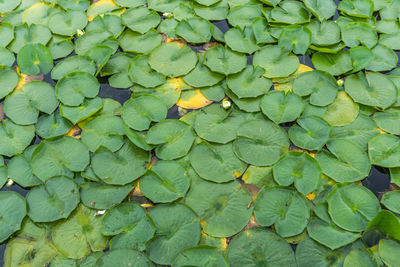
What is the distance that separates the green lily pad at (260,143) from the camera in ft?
6.48

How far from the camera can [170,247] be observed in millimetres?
1684

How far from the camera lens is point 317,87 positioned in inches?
89.2

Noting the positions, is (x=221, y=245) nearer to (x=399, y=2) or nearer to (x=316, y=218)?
(x=316, y=218)

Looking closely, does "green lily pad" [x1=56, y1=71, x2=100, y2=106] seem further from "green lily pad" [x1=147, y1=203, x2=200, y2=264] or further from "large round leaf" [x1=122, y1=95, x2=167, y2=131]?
"green lily pad" [x1=147, y1=203, x2=200, y2=264]

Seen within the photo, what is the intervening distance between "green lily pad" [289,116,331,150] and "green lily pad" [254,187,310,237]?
350 mm

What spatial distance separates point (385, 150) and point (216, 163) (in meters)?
1.03

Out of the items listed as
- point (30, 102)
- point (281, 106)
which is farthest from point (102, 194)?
point (281, 106)

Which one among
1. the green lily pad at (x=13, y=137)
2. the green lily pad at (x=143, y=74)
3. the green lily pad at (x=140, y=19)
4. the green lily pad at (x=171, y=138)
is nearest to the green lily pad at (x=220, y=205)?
the green lily pad at (x=171, y=138)

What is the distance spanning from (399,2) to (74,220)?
10.0 ft

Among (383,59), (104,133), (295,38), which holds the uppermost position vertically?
(295,38)

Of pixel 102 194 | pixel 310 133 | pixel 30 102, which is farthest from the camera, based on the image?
pixel 30 102

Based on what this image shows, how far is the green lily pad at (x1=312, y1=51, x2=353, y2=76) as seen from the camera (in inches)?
93.4

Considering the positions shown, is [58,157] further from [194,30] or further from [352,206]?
[352,206]

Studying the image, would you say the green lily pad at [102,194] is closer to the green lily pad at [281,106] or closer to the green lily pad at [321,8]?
the green lily pad at [281,106]
